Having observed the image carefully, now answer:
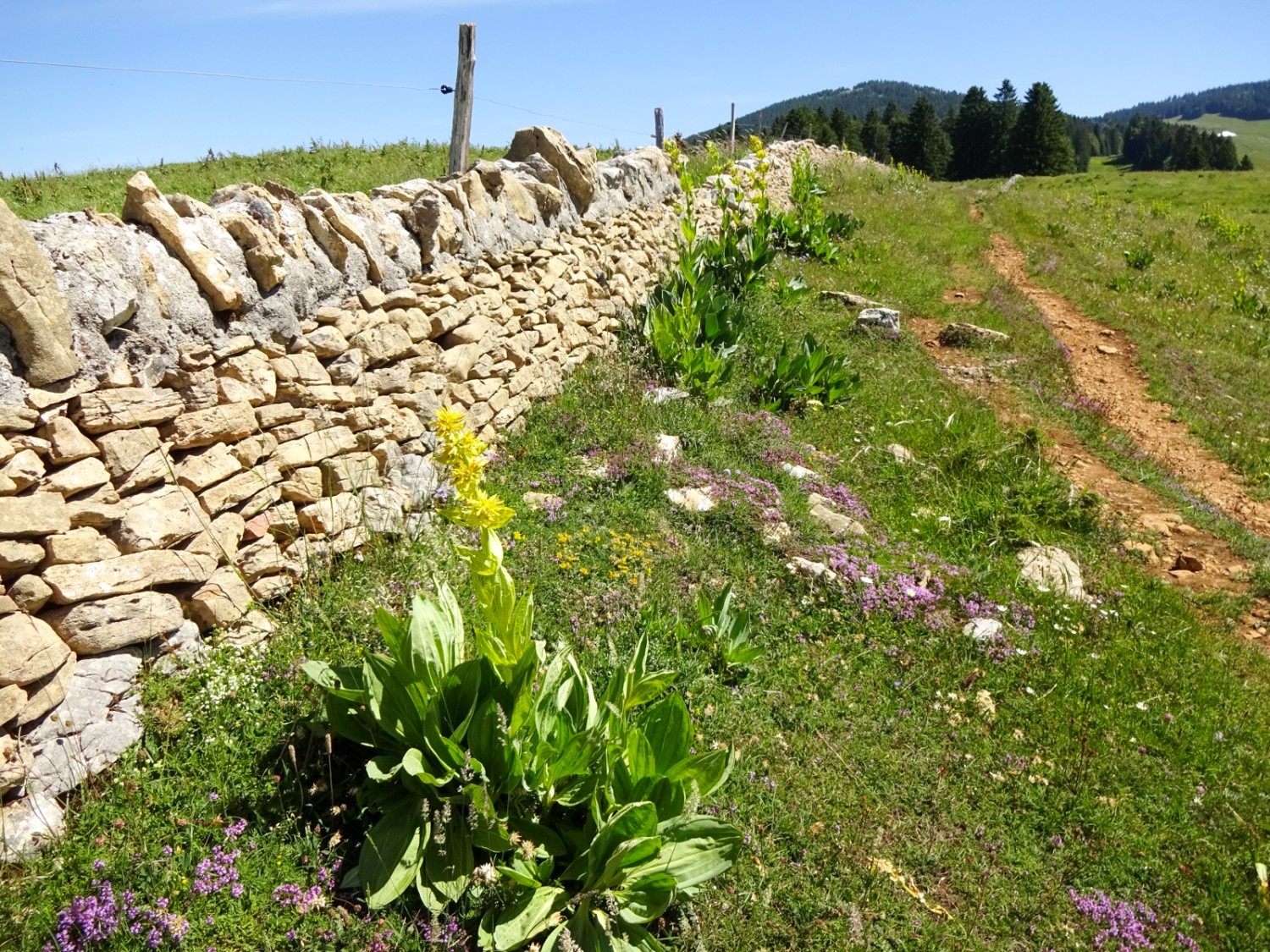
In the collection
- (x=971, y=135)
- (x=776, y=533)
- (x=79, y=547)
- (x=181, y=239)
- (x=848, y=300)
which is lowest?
(x=776, y=533)

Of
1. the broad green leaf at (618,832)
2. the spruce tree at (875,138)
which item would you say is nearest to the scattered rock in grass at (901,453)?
the broad green leaf at (618,832)

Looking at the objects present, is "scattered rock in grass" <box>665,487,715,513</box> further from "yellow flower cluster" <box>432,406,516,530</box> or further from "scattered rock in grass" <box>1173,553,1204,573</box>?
"scattered rock in grass" <box>1173,553,1204,573</box>

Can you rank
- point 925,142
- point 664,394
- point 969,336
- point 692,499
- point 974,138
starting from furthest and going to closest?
point 974,138
point 925,142
point 969,336
point 664,394
point 692,499

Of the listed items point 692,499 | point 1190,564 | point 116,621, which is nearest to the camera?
point 116,621

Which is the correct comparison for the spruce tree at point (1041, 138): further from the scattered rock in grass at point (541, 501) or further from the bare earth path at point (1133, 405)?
the scattered rock in grass at point (541, 501)

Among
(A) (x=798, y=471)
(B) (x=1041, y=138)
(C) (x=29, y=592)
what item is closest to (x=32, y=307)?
(C) (x=29, y=592)

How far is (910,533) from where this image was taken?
6.34 m

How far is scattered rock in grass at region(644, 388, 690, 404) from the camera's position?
7.16 metres

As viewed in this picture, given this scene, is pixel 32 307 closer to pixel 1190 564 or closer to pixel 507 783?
pixel 507 783

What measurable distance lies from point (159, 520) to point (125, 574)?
29 cm

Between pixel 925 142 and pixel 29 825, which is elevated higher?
pixel 925 142

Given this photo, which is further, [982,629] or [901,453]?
[901,453]

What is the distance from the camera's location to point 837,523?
240 inches

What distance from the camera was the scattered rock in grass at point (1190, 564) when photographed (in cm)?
662
